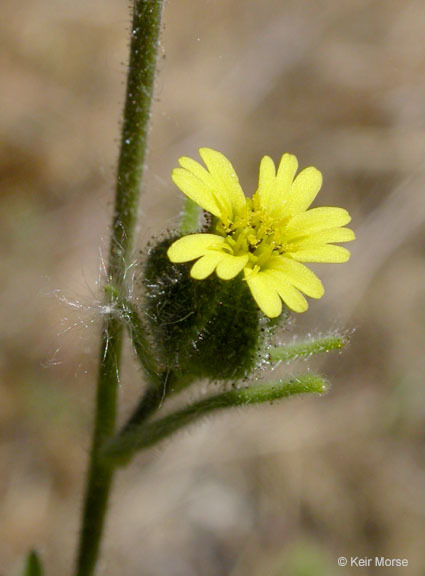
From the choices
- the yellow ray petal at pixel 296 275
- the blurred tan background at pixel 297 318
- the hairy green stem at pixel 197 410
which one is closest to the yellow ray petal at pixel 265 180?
the yellow ray petal at pixel 296 275

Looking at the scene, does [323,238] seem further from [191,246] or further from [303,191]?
[191,246]

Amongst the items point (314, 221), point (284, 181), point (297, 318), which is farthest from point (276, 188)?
point (297, 318)

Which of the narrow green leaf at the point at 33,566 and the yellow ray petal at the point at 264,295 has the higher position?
the yellow ray petal at the point at 264,295

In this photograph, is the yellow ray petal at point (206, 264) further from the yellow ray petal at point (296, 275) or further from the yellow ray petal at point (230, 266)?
the yellow ray petal at point (296, 275)

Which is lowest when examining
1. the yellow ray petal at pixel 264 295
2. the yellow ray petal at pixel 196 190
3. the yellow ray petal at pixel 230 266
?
the yellow ray petal at pixel 264 295

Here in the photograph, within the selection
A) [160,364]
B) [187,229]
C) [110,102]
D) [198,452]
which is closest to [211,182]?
[187,229]

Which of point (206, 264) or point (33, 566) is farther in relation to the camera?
point (33, 566)

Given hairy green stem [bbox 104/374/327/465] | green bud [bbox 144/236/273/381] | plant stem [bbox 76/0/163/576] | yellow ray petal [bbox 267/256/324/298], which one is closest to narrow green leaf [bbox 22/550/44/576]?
plant stem [bbox 76/0/163/576]

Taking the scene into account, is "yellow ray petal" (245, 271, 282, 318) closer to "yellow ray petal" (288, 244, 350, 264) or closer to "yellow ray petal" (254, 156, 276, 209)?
"yellow ray petal" (288, 244, 350, 264)
